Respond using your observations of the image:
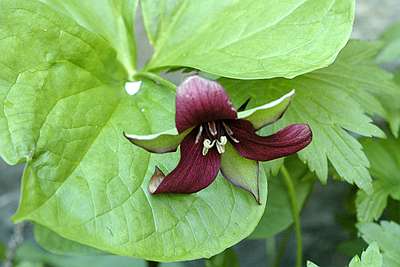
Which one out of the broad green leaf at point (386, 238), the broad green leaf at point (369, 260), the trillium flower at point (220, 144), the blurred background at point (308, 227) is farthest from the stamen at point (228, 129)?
the blurred background at point (308, 227)

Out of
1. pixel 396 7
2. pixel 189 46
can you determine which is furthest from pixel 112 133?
pixel 396 7

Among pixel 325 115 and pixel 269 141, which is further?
pixel 325 115

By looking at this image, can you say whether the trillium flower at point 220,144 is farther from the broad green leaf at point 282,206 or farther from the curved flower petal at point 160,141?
the broad green leaf at point 282,206

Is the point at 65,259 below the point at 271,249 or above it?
above

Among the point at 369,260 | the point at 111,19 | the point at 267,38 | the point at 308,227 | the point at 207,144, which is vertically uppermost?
the point at 111,19

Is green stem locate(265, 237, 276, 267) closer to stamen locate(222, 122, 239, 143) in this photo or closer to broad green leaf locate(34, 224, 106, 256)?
broad green leaf locate(34, 224, 106, 256)

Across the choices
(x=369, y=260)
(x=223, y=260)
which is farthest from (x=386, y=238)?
(x=223, y=260)

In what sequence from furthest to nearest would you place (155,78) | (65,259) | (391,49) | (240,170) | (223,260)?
(65,259), (391,49), (223,260), (155,78), (240,170)

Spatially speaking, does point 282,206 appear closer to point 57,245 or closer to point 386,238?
point 386,238
